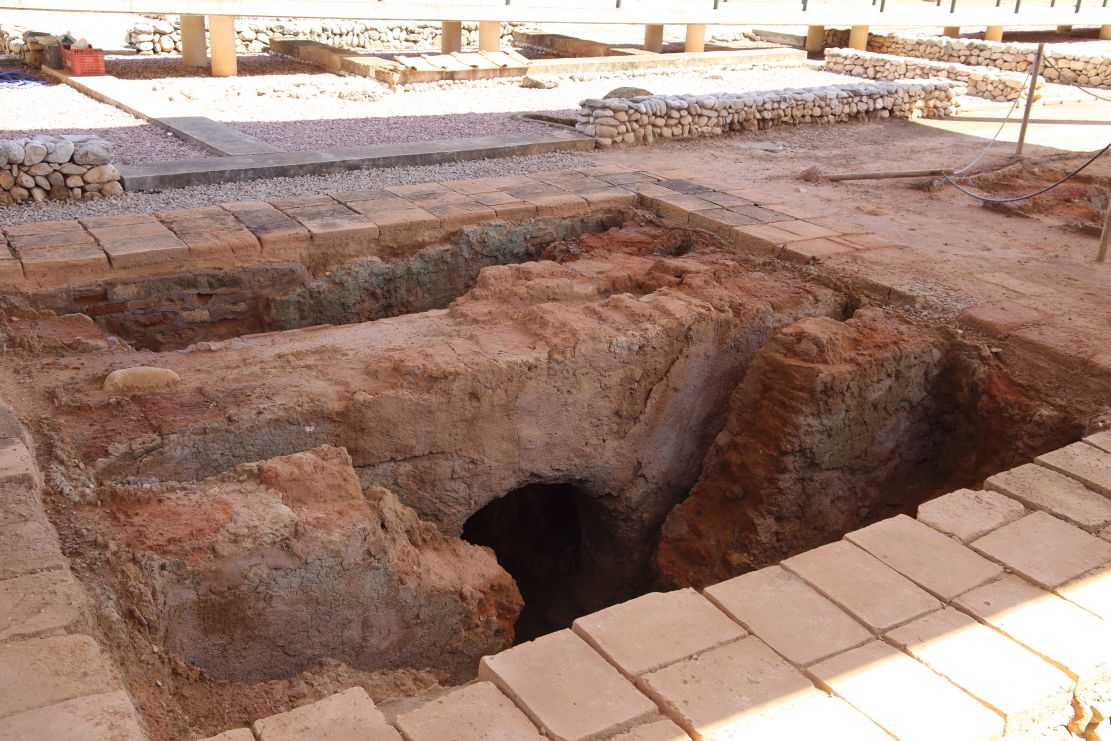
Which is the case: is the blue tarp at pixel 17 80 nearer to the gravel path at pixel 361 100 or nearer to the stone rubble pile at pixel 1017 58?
the gravel path at pixel 361 100

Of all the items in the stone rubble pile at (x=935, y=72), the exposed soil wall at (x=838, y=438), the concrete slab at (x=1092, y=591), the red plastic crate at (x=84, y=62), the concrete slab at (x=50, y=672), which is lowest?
the exposed soil wall at (x=838, y=438)

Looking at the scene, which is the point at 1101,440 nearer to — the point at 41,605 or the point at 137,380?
the point at 41,605

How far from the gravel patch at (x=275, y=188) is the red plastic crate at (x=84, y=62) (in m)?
6.45

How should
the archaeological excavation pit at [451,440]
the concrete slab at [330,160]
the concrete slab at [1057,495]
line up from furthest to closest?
the concrete slab at [330,160], the concrete slab at [1057,495], the archaeological excavation pit at [451,440]

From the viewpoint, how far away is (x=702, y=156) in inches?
372

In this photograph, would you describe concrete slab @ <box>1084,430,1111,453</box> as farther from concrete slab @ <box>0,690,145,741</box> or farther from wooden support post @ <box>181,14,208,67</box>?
wooden support post @ <box>181,14,208,67</box>

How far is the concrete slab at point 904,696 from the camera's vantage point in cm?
241

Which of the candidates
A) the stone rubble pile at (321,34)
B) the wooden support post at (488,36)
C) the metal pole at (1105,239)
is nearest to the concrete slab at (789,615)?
the metal pole at (1105,239)

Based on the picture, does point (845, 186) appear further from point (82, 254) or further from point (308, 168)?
point (82, 254)

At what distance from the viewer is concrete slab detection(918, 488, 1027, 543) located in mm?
3271

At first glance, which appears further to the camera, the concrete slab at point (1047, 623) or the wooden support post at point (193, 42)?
the wooden support post at point (193, 42)

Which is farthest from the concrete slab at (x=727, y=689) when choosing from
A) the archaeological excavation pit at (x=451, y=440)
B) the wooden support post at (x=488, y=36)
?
the wooden support post at (x=488, y=36)

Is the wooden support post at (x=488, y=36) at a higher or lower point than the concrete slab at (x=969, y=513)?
higher

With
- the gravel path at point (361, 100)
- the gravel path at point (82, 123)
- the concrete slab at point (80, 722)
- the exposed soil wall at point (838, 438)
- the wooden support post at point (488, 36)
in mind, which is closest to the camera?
the concrete slab at point (80, 722)
